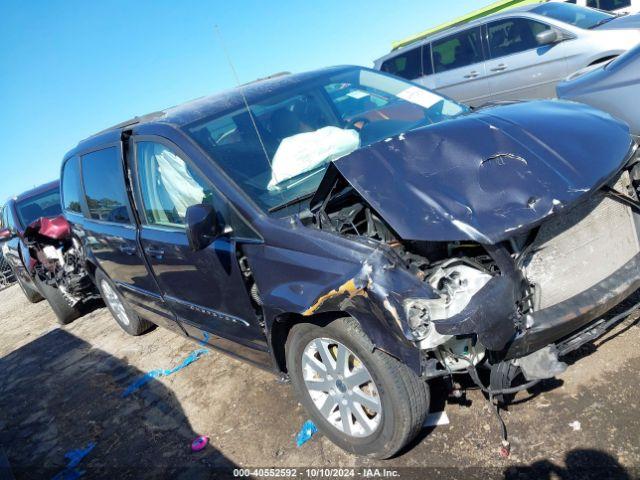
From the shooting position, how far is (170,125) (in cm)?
291

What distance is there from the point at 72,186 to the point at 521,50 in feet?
20.7

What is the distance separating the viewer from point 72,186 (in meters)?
4.68

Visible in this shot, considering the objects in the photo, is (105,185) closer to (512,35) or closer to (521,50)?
(521,50)

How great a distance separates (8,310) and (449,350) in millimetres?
9814

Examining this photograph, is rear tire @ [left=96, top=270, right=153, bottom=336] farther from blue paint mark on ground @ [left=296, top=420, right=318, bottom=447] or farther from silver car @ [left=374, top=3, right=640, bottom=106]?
silver car @ [left=374, top=3, right=640, bottom=106]

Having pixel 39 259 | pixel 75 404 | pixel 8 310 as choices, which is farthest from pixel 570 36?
pixel 8 310

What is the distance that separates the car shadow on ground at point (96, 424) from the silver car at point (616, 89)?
343 cm

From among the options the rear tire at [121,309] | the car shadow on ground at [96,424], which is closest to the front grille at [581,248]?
the car shadow on ground at [96,424]

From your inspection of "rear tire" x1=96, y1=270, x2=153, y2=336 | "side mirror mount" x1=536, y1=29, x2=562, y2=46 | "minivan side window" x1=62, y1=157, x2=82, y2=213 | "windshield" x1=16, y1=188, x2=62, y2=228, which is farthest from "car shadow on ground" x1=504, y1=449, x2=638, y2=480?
"windshield" x1=16, y1=188, x2=62, y2=228

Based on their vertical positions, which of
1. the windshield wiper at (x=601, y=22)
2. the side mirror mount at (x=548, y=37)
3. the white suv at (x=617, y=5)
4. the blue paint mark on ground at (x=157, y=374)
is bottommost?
the blue paint mark on ground at (x=157, y=374)

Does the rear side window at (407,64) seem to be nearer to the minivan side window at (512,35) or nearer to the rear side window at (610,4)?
the minivan side window at (512,35)

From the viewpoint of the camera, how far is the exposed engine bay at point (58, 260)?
230 inches

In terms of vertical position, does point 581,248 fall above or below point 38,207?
below

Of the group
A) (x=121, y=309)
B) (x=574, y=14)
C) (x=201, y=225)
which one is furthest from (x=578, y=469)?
(x=574, y=14)
